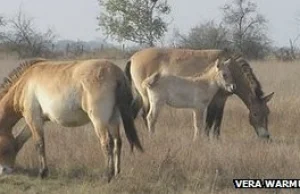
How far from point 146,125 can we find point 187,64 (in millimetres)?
1662

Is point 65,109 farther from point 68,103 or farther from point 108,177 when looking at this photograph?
point 108,177

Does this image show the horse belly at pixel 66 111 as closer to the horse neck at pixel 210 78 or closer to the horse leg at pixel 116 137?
the horse leg at pixel 116 137

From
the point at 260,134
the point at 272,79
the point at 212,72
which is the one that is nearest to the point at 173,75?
the point at 212,72

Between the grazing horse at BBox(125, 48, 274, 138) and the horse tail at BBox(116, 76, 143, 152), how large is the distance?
3394mm

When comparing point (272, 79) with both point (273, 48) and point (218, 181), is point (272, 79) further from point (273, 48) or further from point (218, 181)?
point (273, 48)

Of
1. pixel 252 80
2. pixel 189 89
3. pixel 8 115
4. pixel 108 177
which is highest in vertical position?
pixel 252 80

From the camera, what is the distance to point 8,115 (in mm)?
8930

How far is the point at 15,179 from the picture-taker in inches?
322

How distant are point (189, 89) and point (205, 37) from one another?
33883 mm

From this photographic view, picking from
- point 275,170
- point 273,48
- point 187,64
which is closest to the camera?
point 275,170

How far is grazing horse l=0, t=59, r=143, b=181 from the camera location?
312 inches

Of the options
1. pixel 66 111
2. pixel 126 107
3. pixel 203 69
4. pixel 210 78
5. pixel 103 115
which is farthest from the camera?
pixel 203 69

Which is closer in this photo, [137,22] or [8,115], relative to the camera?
[8,115]

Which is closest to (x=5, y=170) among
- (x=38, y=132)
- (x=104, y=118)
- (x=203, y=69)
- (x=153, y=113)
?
(x=38, y=132)
